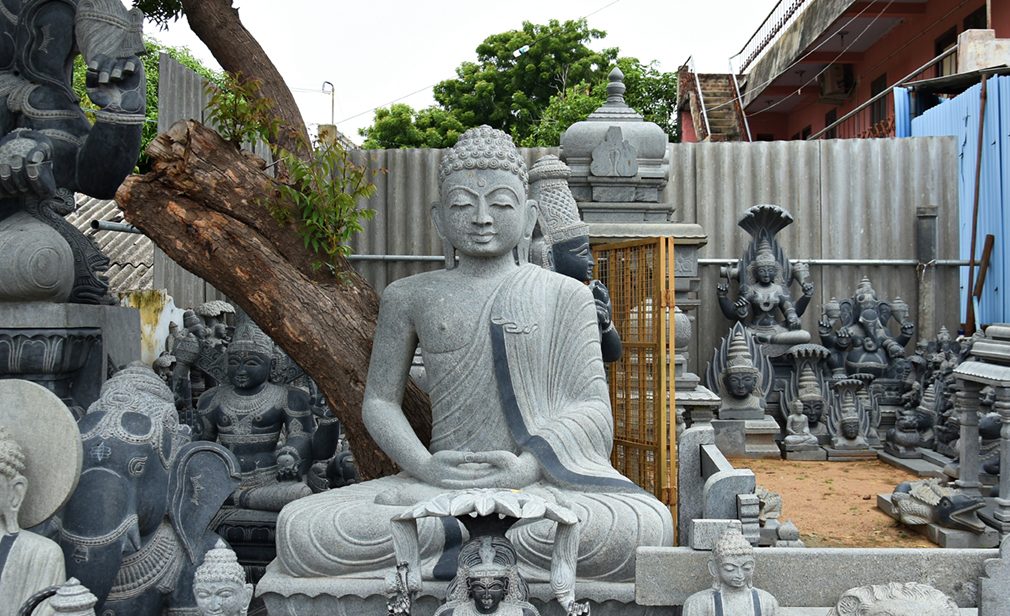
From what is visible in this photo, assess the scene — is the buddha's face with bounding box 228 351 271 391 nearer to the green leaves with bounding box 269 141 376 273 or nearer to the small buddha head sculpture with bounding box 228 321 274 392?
the small buddha head sculpture with bounding box 228 321 274 392

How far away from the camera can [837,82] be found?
17.5 m

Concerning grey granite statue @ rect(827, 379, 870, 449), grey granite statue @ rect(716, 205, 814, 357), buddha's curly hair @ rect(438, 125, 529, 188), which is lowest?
grey granite statue @ rect(827, 379, 870, 449)

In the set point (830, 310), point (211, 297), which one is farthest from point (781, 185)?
point (211, 297)

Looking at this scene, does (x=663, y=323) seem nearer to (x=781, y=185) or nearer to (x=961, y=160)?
(x=781, y=185)

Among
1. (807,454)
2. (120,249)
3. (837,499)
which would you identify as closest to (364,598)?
(837,499)

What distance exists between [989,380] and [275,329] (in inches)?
174

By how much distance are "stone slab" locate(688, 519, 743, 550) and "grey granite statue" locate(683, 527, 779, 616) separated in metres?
0.06

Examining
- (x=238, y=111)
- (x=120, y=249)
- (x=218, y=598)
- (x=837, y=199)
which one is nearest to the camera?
(x=218, y=598)

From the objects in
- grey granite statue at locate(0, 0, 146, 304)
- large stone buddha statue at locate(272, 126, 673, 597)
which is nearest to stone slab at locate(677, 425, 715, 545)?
large stone buddha statue at locate(272, 126, 673, 597)

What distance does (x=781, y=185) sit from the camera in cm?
981

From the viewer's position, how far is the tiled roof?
33.3ft

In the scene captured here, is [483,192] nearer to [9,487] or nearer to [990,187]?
[9,487]

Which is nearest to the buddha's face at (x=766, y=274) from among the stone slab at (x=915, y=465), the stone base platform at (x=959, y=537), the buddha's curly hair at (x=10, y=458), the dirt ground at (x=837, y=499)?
the dirt ground at (x=837, y=499)

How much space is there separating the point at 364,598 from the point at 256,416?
7.32 ft
